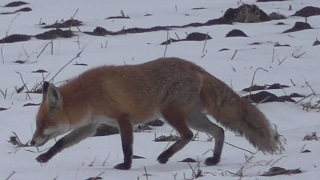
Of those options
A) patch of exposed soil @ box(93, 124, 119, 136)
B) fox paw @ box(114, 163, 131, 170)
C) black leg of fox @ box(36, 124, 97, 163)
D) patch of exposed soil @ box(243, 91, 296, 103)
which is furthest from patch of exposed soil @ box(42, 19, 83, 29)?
fox paw @ box(114, 163, 131, 170)

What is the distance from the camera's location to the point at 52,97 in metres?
6.76

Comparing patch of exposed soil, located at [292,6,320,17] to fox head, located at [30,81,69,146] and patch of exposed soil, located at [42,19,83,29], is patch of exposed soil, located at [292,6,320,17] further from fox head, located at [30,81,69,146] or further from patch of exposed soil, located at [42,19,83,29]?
fox head, located at [30,81,69,146]

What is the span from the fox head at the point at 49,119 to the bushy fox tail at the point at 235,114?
125 centimetres

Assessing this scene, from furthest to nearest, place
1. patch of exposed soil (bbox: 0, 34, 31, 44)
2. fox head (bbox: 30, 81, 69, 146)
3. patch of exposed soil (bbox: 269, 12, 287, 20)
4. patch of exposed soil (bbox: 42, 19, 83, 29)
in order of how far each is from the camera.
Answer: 1. patch of exposed soil (bbox: 269, 12, 287, 20)
2. patch of exposed soil (bbox: 42, 19, 83, 29)
3. patch of exposed soil (bbox: 0, 34, 31, 44)
4. fox head (bbox: 30, 81, 69, 146)

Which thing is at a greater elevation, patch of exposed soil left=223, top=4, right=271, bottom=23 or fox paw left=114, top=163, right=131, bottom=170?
fox paw left=114, top=163, right=131, bottom=170

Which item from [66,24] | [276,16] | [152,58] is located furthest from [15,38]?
[276,16]

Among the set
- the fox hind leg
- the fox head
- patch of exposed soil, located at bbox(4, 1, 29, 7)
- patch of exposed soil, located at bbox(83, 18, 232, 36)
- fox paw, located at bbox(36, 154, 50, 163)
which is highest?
the fox head

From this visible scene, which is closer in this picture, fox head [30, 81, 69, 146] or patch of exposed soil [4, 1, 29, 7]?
fox head [30, 81, 69, 146]

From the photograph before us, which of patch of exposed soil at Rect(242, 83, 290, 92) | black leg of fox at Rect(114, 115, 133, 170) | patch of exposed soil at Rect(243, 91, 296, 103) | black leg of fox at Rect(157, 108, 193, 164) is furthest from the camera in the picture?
patch of exposed soil at Rect(242, 83, 290, 92)

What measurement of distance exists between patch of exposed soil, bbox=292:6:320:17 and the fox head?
9362 millimetres

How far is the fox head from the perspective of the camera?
6.80 metres

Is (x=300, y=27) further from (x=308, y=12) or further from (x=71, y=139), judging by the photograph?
(x=71, y=139)

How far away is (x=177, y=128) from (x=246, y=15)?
8.09 meters

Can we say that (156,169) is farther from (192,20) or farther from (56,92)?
(192,20)
